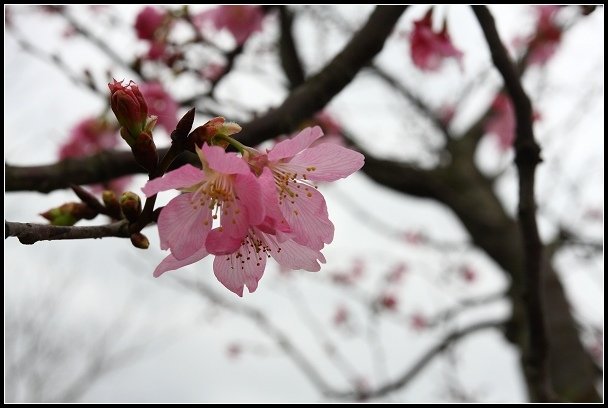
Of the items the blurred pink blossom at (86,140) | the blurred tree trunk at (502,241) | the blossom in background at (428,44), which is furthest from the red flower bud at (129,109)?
the blurred tree trunk at (502,241)

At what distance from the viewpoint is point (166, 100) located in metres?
1.93

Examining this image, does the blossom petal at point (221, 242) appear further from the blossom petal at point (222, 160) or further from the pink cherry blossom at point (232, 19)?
the pink cherry blossom at point (232, 19)

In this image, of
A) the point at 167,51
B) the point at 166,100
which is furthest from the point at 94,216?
the point at 167,51

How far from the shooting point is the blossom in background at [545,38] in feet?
9.57

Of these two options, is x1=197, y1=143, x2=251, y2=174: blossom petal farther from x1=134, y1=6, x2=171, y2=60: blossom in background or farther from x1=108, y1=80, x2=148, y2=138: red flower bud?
x1=134, y1=6, x2=171, y2=60: blossom in background

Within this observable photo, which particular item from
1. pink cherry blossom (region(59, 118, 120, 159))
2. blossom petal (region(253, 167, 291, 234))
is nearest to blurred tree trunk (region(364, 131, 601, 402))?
pink cherry blossom (region(59, 118, 120, 159))

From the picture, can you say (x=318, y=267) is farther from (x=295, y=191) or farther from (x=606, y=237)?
(x=606, y=237)

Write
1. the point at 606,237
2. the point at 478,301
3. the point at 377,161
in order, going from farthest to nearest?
the point at 478,301, the point at 377,161, the point at 606,237

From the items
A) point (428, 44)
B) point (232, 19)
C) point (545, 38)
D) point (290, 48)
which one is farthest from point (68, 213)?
point (545, 38)

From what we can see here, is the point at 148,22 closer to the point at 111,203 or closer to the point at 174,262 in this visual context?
the point at 111,203

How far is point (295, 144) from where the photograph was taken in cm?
70

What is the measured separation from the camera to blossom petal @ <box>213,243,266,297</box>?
0.81 m

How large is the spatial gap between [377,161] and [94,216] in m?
2.32

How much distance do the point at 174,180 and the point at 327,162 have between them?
239 mm
